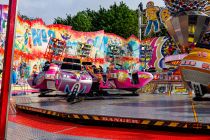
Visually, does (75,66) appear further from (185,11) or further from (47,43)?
(47,43)

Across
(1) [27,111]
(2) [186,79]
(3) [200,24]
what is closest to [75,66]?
(1) [27,111]


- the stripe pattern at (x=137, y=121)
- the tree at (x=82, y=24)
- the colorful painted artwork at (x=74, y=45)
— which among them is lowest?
the stripe pattern at (x=137, y=121)

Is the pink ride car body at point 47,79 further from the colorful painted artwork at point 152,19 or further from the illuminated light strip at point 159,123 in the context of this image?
the colorful painted artwork at point 152,19

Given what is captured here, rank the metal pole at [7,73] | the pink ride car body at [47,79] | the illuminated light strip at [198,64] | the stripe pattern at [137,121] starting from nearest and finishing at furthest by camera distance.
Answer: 1. the metal pole at [7,73]
2. the stripe pattern at [137,121]
3. the illuminated light strip at [198,64]
4. the pink ride car body at [47,79]

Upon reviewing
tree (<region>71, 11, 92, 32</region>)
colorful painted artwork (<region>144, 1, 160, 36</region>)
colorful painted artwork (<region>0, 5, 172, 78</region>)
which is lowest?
colorful painted artwork (<region>0, 5, 172, 78</region>)

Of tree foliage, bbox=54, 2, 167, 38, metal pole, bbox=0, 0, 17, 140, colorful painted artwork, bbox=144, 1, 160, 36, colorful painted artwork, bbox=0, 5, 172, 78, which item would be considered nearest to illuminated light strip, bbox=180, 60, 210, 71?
colorful painted artwork, bbox=0, 5, 172, 78

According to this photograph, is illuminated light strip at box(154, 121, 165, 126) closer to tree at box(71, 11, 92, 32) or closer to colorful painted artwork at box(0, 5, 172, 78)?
→ colorful painted artwork at box(0, 5, 172, 78)

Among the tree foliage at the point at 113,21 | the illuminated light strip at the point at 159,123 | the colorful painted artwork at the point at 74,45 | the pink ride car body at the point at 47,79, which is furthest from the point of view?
the tree foliage at the point at 113,21

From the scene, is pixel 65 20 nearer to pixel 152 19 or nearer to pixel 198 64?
pixel 152 19

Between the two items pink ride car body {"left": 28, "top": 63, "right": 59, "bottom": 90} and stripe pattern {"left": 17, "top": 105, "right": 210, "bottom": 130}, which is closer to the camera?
stripe pattern {"left": 17, "top": 105, "right": 210, "bottom": 130}

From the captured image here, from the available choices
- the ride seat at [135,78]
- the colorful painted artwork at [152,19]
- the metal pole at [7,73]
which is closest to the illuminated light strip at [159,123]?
the metal pole at [7,73]

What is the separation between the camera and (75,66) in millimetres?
9688

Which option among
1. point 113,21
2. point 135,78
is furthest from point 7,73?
point 113,21

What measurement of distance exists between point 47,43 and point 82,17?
19.7 meters
